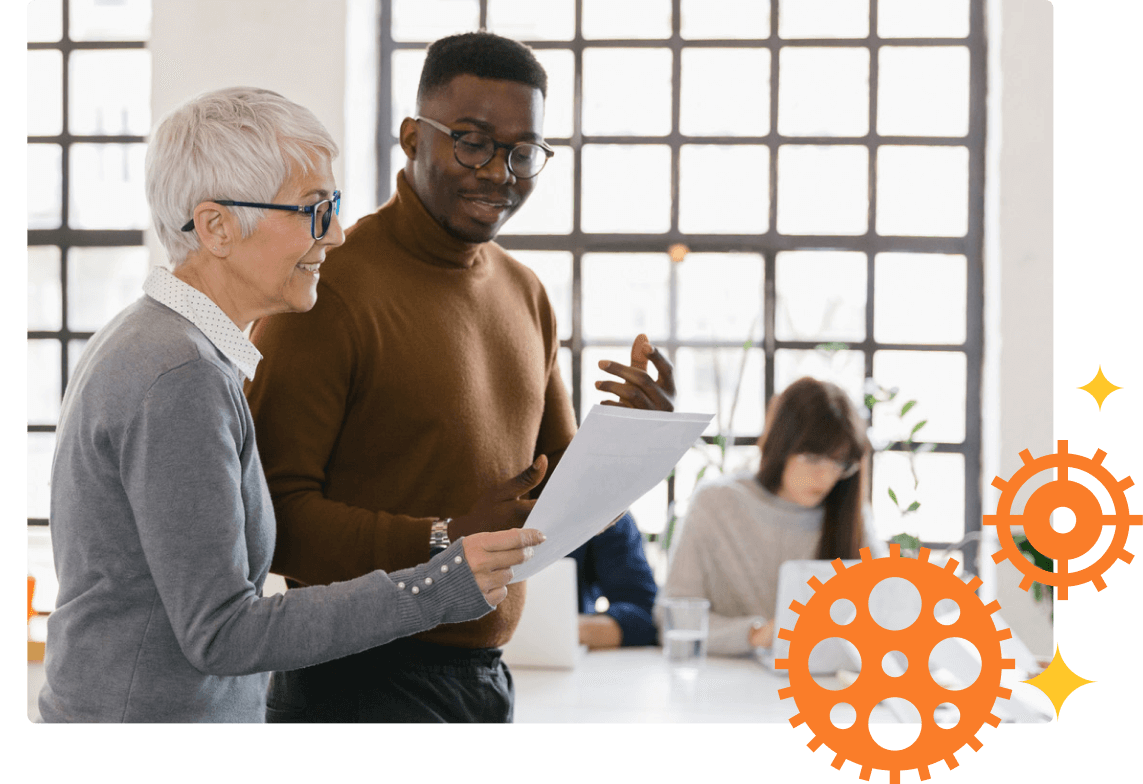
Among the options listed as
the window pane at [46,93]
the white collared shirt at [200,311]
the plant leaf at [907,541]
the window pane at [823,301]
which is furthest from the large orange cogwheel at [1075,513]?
the window pane at [46,93]

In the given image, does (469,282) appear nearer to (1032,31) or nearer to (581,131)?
(581,131)

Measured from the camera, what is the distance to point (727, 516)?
101 inches

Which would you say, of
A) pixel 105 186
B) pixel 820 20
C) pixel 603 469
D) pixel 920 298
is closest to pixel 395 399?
pixel 603 469

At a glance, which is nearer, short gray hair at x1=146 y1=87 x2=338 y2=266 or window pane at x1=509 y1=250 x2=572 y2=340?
short gray hair at x1=146 y1=87 x2=338 y2=266

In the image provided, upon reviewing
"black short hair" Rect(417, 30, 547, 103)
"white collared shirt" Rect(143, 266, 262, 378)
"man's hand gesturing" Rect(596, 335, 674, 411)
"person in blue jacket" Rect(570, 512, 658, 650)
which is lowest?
"person in blue jacket" Rect(570, 512, 658, 650)

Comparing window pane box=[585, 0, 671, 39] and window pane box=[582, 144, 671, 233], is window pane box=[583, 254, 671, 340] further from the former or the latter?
window pane box=[585, 0, 671, 39]

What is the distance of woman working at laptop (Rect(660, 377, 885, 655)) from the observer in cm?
247

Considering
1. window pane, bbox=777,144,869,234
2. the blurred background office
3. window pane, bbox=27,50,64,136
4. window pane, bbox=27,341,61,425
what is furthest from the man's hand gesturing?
window pane, bbox=27,50,64,136

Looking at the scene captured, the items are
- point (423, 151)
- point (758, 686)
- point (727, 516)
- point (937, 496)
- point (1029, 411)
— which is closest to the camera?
point (423, 151)

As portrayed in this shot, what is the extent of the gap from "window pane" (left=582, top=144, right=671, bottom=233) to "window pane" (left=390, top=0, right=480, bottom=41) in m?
0.72

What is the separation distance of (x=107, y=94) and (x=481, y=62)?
124 inches

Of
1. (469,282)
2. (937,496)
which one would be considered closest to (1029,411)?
(937,496)

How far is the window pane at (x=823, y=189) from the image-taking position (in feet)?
11.6

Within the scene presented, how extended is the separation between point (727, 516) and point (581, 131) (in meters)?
1.73
